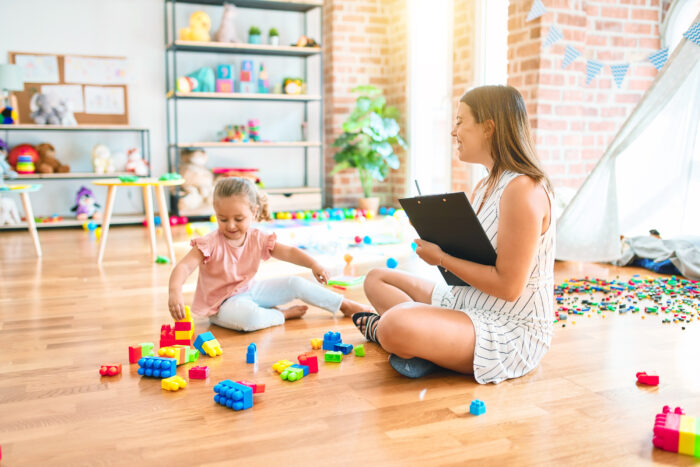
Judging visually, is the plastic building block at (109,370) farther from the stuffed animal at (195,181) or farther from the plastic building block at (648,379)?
the stuffed animal at (195,181)

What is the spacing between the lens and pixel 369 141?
5.29 m

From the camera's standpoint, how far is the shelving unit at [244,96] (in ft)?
16.7

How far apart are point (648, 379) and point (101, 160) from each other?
4.30m

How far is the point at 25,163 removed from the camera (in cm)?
468

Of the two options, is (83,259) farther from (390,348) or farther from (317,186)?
(317,186)

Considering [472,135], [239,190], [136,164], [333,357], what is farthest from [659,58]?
[136,164]

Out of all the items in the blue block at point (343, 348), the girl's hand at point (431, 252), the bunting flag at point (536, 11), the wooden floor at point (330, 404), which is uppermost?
the bunting flag at point (536, 11)

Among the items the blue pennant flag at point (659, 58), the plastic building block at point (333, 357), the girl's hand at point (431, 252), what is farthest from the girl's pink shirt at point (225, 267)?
the blue pennant flag at point (659, 58)

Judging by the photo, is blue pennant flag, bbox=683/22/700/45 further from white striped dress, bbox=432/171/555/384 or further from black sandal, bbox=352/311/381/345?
black sandal, bbox=352/311/381/345

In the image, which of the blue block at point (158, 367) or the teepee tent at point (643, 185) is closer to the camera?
the blue block at point (158, 367)

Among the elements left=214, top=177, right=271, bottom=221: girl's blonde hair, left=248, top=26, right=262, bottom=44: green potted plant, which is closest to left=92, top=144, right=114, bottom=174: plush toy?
left=248, top=26, right=262, bottom=44: green potted plant

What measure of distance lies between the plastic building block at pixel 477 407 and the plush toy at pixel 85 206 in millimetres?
4096

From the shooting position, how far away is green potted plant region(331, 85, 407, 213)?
515 centimetres

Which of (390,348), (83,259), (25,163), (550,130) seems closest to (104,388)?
(390,348)
